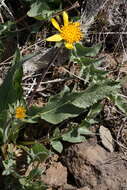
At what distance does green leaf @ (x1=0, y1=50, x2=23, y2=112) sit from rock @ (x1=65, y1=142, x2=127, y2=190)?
63 cm

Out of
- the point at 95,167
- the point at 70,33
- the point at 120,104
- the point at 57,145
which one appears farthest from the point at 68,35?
the point at 95,167

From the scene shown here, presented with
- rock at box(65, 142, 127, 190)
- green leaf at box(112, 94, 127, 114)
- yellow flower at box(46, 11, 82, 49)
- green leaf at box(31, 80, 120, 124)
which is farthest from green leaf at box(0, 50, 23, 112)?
green leaf at box(112, 94, 127, 114)

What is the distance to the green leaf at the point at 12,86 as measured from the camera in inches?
123

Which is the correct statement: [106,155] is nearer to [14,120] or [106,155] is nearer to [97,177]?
[97,177]

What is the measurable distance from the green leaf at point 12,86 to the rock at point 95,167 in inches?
24.8

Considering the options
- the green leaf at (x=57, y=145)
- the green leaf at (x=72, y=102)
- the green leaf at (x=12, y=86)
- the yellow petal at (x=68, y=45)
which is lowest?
the green leaf at (x=57, y=145)

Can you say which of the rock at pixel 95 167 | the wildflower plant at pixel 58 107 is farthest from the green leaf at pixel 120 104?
the rock at pixel 95 167

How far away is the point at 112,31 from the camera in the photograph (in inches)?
153

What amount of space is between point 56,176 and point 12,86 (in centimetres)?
80

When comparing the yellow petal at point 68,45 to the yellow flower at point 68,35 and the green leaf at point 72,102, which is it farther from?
the green leaf at point 72,102

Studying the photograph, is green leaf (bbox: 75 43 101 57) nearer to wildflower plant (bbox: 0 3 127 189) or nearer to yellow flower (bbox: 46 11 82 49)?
wildflower plant (bbox: 0 3 127 189)

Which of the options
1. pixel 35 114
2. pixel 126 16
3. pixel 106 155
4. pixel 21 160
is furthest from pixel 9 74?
pixel 126 16

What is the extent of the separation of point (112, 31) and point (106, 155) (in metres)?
1.27

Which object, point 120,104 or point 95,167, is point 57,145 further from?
point 120,104
